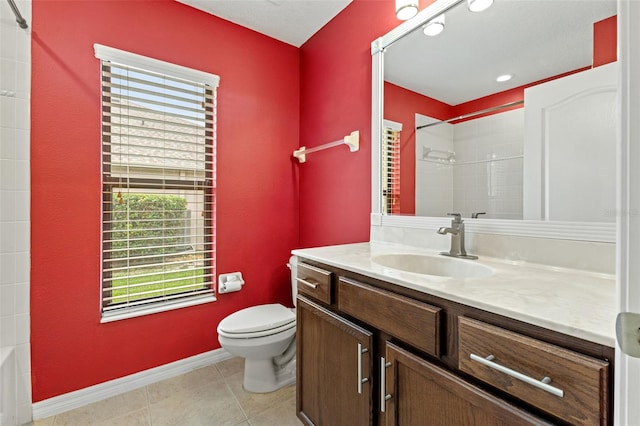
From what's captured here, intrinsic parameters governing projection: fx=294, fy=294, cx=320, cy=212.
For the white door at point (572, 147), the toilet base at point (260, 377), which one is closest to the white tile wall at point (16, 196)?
the toilet base at point (260, 377)

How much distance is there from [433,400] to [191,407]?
4.67ft

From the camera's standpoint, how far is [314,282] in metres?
1.30

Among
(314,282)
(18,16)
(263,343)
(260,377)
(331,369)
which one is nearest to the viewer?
(331,369)

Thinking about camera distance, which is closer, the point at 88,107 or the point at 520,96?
the point at 520,96

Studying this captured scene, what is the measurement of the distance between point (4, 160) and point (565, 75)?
248 centimetres

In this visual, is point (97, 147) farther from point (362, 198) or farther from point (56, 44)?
point (362, 198)

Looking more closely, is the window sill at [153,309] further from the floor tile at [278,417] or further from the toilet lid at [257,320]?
the floor tile at [278,417]

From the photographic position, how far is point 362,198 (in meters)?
1.90

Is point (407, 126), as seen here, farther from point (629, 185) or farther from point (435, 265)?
point (629, 185)

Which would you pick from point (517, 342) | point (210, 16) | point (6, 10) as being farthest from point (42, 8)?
point (517, 342)

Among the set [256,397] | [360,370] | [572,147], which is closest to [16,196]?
[256,397]

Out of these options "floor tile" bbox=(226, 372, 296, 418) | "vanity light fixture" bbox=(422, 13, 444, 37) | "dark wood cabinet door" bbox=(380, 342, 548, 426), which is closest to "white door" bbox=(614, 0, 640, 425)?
"dark wood cabinet door" bbox=(380, 342, 548, 426)

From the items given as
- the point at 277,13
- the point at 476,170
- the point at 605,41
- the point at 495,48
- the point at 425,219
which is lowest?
the point at 425,219

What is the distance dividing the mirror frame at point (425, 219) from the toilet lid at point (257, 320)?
2.59 ft
